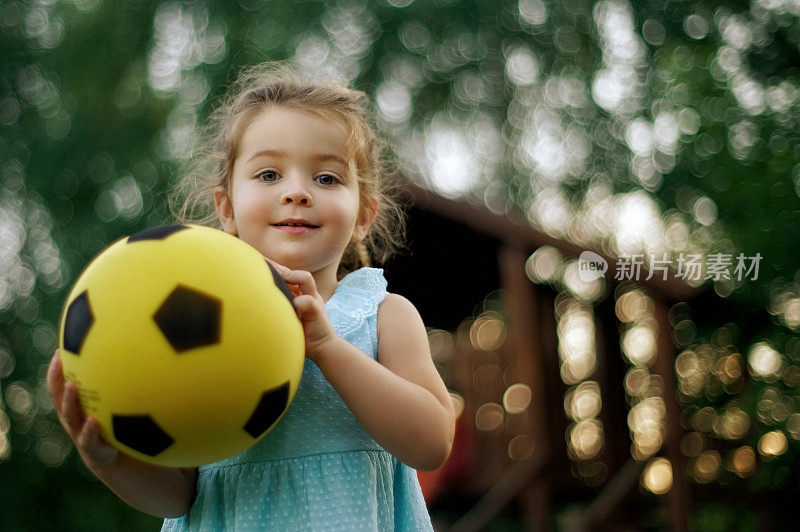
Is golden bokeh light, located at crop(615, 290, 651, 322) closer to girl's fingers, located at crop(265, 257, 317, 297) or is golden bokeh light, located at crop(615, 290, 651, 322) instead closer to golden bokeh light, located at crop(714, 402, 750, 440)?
golden bokeh light, located at crop(714, 402, 750, 440)

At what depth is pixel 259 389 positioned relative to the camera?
125 cm

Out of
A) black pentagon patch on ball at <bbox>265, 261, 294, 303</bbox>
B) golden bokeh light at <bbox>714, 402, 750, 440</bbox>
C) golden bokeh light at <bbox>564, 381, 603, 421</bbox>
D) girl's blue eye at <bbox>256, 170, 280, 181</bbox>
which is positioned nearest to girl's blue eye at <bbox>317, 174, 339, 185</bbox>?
girl's blue eye at <bbox>256, 170, 280, 181</bbox>

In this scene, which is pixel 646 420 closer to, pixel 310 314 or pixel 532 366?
pixel 532 366

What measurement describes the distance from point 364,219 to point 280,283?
2.29ft

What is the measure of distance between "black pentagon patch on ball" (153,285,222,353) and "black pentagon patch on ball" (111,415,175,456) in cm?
15

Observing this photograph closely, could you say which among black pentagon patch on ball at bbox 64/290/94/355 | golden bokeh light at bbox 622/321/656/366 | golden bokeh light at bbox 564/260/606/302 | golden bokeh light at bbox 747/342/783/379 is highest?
black pentagon patch on ball at bbox 64/290/94/355

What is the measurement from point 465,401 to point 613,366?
5.47ft

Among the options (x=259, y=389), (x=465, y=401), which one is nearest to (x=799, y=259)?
(x=465, y=401)

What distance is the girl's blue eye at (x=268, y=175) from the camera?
168 cm

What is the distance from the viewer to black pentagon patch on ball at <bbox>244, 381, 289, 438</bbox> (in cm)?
127

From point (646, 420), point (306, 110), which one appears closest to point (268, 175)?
point (306, 110)

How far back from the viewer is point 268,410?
1287 mm

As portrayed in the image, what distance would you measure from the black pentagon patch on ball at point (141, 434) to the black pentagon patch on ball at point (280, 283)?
1.09 ft

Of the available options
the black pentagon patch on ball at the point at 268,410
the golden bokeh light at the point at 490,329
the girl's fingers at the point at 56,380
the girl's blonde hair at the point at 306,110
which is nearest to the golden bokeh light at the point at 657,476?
the girl's blonde hair at the point at 306,110
